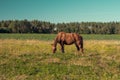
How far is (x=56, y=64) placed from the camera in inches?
594

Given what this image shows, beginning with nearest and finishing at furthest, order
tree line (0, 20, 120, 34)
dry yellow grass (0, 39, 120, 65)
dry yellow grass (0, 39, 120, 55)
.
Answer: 1. dry yellow grass (0, 39, 120, 65)
2. dry yellow grass (0, 39, 120, 55)
3. tree line (0, 20, 120, 34)

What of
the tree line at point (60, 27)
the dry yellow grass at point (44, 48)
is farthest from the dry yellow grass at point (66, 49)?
the tree line at point (60, 27)

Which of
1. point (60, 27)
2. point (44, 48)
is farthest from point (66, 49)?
point (60, 27)

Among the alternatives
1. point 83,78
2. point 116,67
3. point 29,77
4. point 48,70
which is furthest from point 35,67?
point 116,67

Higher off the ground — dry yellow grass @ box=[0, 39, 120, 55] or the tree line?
dry yellow grass @ box=[0, 39, 120, 55]

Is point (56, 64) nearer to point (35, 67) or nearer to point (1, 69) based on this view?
point (35, 67)

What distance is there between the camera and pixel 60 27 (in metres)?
161

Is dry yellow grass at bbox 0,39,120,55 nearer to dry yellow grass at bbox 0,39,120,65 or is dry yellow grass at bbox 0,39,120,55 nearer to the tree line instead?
dry yellow grass at bbox 0,39,120,65

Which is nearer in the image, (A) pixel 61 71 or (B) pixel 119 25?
(A) pixel 61 71

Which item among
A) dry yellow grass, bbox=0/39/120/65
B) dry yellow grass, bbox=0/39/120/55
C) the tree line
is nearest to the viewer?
dry yellow grass, bbox=0/39/120/65

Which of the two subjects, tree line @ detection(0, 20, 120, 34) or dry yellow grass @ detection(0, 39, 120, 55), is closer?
dry yellow grass @ detection(0, 39, 120, 55)

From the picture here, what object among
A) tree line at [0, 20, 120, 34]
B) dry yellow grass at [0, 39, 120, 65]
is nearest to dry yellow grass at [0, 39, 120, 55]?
dry yellow grass at [0, 39, 120, 65]

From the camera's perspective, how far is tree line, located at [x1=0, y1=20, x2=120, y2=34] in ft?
459

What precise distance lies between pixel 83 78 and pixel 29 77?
244 centimetres
